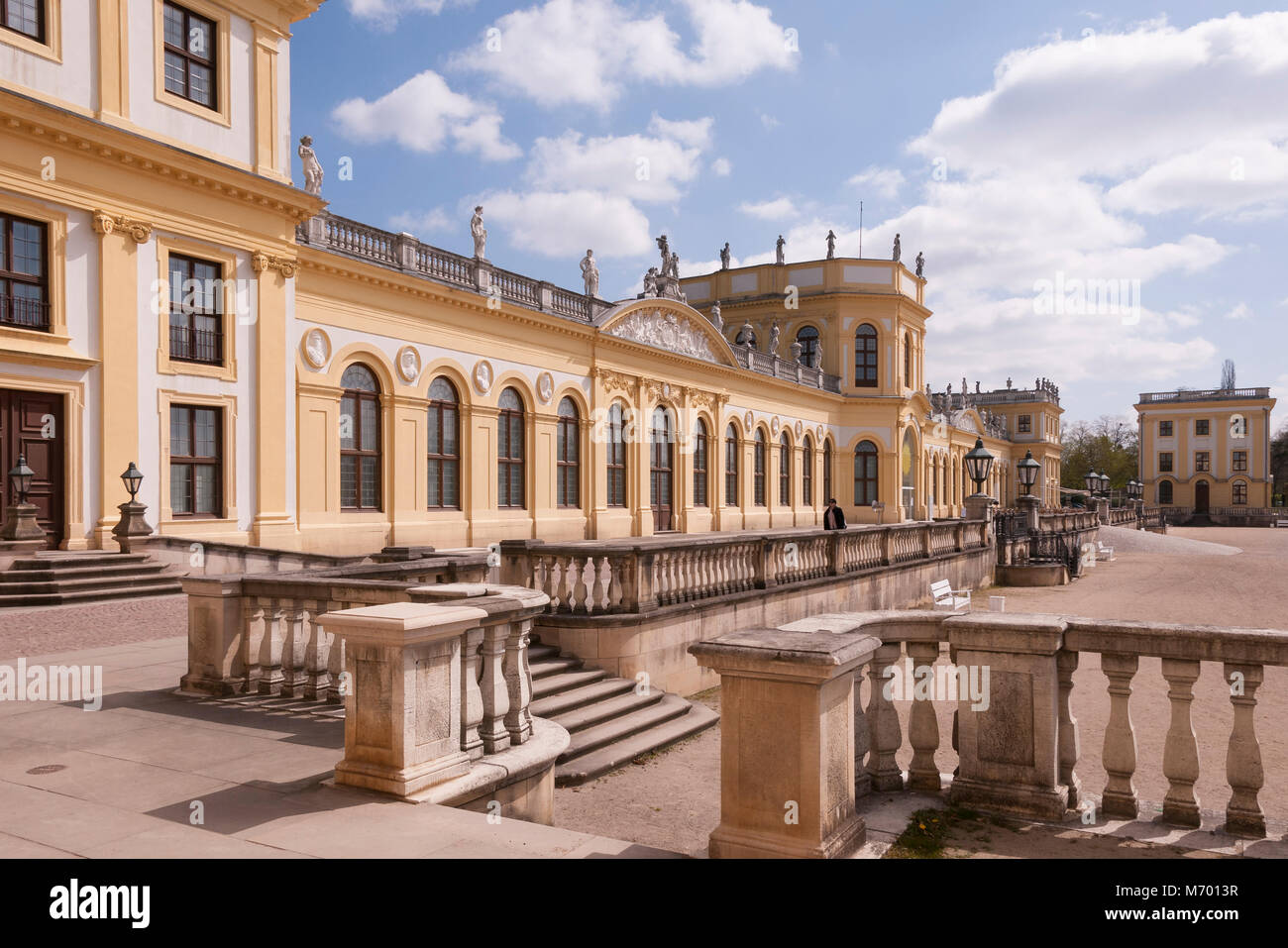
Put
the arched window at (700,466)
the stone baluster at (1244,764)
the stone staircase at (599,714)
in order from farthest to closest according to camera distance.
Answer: the arched window at (700,466), the stone staircase at (599,714), the stone baluster at (1244,764)

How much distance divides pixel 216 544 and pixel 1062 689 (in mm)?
12751

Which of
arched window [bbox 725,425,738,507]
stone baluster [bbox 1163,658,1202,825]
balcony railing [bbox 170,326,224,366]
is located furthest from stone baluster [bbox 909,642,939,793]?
arched window [bbox 725,425,738,507]

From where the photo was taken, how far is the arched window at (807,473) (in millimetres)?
41031

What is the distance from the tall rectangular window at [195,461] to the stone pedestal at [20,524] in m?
2.44

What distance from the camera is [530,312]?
77.3ft

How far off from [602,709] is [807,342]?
1472 inches

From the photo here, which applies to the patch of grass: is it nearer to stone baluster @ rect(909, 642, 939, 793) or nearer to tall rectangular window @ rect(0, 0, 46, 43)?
stone baluster @ rect(909, 642, 939, 793)

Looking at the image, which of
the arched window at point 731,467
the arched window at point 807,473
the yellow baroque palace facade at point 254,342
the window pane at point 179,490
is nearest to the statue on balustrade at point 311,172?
the yellow baroque palace facade at point 254,342

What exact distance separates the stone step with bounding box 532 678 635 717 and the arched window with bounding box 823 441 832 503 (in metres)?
34.3

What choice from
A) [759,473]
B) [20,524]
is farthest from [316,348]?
[759,473]

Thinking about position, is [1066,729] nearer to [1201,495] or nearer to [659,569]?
[659,569]

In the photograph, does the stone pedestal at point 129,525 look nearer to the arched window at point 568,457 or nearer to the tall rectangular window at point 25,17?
the tall rectangular window at point 25,17
